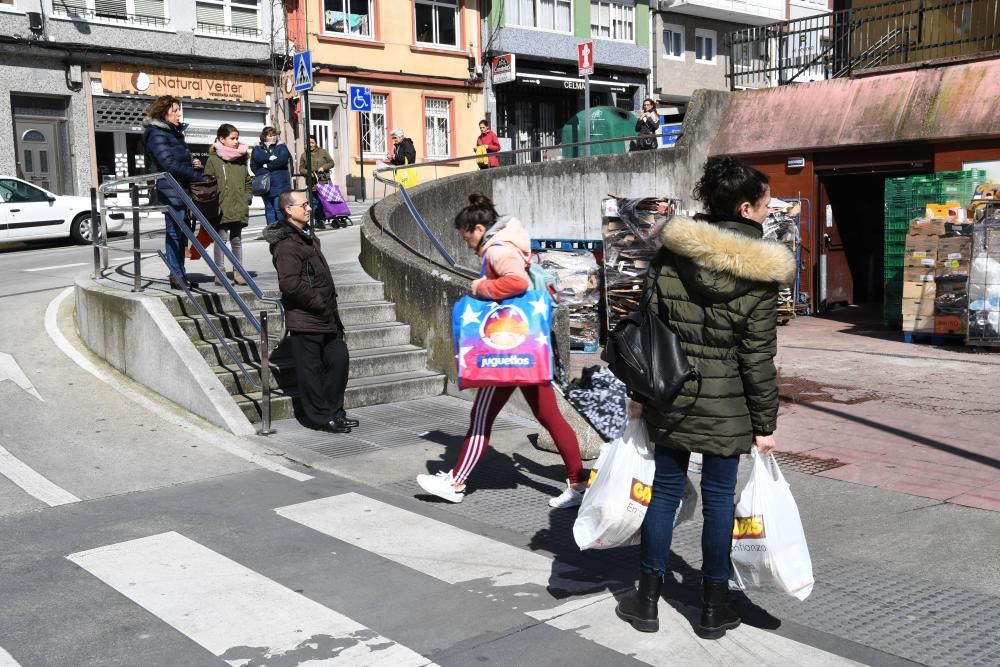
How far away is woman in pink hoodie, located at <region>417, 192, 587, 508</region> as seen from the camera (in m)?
5.53

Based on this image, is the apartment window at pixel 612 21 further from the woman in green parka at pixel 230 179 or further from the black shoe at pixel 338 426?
the black shoe at pixel 338 426

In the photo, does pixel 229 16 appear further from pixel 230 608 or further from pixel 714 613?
pixel 714 613

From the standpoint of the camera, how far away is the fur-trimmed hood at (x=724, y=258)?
144 inches

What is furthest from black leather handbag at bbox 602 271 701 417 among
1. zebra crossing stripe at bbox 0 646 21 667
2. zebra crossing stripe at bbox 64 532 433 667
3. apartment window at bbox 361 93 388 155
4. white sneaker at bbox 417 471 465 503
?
apartment window at bbox 361 93 388 155

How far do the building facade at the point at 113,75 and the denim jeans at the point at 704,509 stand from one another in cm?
2366

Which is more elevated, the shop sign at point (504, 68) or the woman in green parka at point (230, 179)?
the shop sign at point (504, 68)

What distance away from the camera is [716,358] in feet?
12.3

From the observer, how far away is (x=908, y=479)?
6.18 m

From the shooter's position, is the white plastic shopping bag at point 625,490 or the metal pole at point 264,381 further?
the metal pole at point 264,381

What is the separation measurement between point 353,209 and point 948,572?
68.5 feet

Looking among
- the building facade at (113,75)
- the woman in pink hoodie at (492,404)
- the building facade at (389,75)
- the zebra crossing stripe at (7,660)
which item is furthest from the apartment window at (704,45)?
the zebra crossing stripe at (7,660)

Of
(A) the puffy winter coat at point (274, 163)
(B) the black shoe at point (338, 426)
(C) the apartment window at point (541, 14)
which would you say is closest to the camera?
(B) the black shoe at point (338, 426)

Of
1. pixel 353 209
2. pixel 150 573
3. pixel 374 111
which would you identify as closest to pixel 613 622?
pixel 150 573

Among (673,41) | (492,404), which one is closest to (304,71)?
(492,404)
